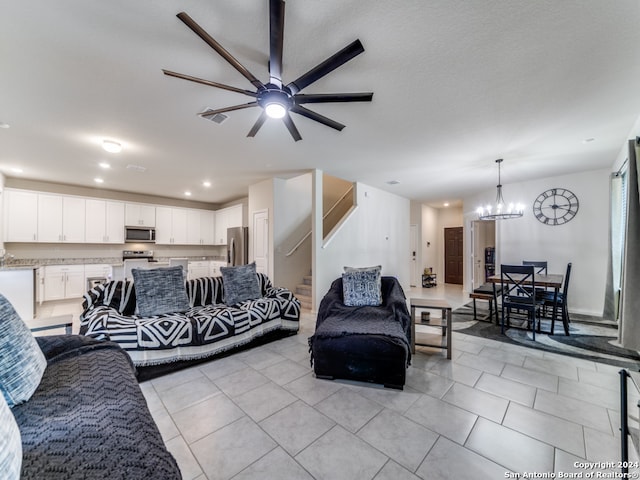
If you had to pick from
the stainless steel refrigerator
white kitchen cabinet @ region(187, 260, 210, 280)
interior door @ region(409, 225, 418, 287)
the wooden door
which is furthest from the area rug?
white kitchen cabinet @ region(187, 260, 210, 280)

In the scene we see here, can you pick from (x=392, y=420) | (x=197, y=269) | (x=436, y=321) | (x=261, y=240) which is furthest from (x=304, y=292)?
(x=392, y=420)

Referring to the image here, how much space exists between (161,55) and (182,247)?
6900mm

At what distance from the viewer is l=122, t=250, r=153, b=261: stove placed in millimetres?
6875

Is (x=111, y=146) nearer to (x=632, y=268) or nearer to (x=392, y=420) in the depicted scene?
(x=392, y=420)

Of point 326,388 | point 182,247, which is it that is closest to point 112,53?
point 326,388

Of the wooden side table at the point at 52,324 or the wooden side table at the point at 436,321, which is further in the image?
the wooden side table at the point at 436,321

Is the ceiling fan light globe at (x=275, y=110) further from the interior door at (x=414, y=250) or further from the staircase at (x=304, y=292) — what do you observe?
the interior door at (x=414, y=250)

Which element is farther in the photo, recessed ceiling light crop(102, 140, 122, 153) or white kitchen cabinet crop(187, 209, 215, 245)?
white kitchen cabinet crop(187, 209, 215, 245)

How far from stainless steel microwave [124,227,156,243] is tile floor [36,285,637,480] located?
5457 mm

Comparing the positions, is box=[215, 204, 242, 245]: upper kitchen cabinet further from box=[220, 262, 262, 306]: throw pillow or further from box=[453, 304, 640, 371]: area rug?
box=[453, 304, 640, 371]: area rug

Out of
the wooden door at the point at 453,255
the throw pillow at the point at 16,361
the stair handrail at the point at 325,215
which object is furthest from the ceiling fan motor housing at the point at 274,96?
the wooden door at the point at 453,255

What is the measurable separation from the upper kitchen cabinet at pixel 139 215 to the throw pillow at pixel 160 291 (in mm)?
4652

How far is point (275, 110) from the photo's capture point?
82.1 inches

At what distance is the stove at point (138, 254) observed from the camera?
22.6 feet
